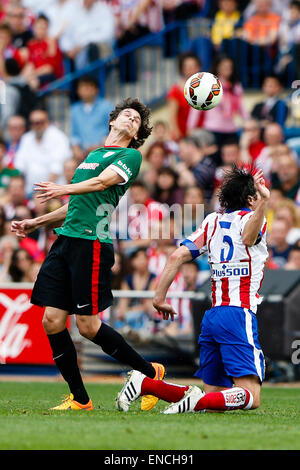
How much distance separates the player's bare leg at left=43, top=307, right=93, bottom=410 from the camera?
282 inches

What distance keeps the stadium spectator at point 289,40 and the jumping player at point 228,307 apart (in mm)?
10007

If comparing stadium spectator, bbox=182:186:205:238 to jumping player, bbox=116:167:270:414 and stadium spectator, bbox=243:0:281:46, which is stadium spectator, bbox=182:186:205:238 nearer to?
stadium spectator, bbox=243:0:281:46

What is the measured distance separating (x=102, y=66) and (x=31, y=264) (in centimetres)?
630

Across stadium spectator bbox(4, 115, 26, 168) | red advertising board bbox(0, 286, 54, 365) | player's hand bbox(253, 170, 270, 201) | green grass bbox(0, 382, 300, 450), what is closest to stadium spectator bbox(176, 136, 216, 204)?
stadium spectator bbox(4, 115, 26, 168)

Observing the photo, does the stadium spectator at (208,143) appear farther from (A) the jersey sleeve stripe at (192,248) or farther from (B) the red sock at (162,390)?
(B) the red sock at (162,390)

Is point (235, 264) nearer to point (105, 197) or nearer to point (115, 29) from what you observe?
point (105, 197)

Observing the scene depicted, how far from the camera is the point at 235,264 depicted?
704cm

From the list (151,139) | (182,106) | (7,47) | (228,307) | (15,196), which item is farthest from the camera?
(7,47)

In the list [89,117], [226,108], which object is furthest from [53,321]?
[89,117]

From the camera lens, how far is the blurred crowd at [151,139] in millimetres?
13484

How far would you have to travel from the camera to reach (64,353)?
720cm

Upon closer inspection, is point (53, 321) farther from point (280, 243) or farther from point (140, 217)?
point (140, 217)

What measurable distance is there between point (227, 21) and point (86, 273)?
1174 centimetres
